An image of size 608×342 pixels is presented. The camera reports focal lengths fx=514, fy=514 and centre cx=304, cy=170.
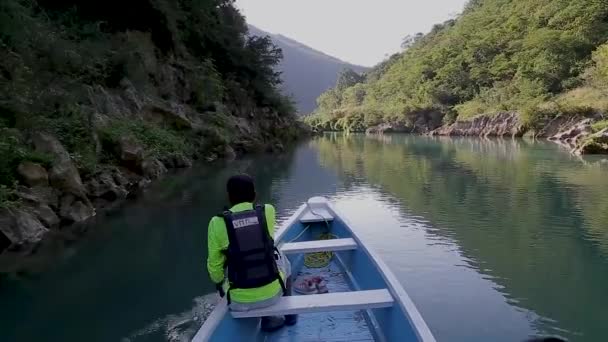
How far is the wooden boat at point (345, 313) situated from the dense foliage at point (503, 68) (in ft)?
108

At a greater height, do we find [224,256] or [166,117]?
[166,117]

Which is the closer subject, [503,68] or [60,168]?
[60,168]

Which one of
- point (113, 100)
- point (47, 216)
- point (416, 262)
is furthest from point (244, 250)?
point (113, 100)

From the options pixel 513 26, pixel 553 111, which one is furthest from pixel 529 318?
pixel 513 26

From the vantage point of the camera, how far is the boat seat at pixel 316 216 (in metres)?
6.20

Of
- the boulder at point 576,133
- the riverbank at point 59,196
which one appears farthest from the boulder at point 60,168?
the boulder at point 576,133

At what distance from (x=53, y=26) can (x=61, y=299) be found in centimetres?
1164

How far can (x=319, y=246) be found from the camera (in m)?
4.71

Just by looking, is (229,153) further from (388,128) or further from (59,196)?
(388,128)

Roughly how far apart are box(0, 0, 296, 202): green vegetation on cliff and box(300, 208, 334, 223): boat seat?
4.30 m

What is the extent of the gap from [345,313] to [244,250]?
126 cm

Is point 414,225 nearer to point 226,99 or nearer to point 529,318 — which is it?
point 529,318

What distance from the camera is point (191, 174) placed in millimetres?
16031

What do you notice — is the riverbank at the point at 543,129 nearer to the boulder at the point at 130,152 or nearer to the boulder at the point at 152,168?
the boulder at the point at 152,168
